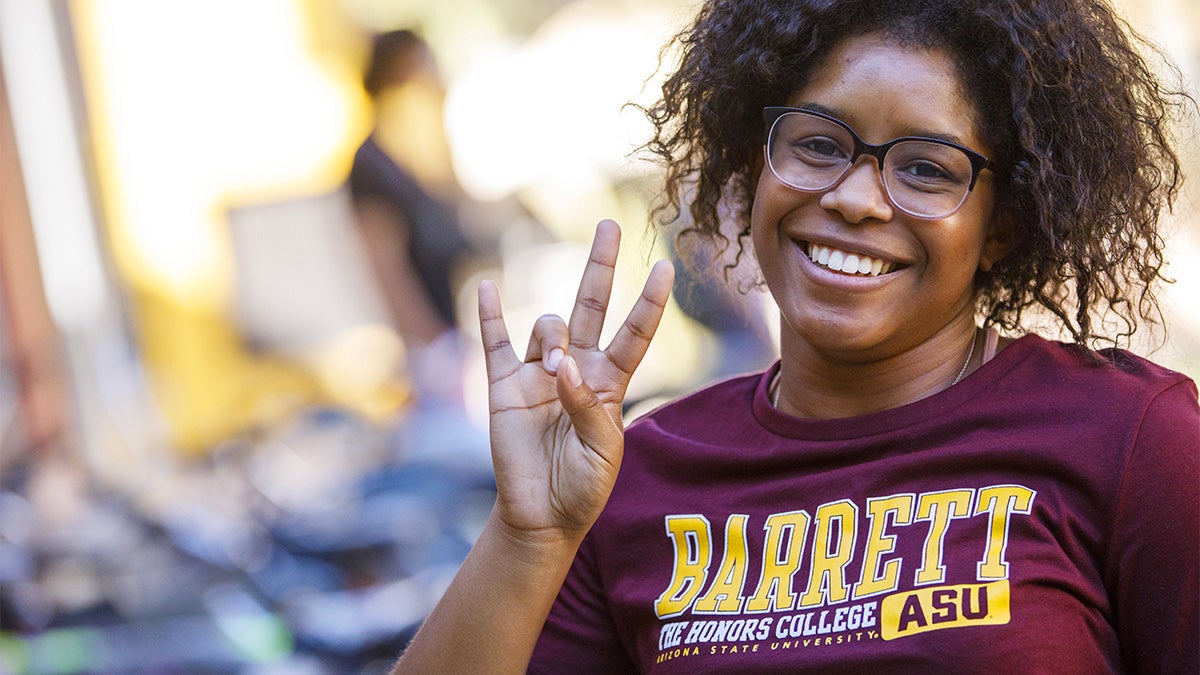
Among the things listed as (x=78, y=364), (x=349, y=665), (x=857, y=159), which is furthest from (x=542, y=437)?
(x=78, y=364)

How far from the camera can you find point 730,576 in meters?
1.75

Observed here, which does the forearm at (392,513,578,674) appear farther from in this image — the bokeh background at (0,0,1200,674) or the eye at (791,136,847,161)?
the bokeh background at (0,0,1200,674)

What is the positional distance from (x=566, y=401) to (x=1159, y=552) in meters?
0.74

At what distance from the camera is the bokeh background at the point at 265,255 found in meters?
4.69

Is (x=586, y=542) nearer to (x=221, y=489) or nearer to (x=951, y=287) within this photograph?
(x=951, y=287)

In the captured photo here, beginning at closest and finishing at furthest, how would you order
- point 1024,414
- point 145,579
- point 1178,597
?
point 1178,597 → point 1024,414 → point 145,579

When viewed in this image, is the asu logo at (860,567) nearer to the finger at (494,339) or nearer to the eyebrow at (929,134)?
the finger at (494,339)

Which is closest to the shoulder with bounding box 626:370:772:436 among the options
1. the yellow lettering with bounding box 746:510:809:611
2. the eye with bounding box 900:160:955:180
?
the yellow lettering with bounding box 746:510:809:611

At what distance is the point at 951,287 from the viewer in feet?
5.76

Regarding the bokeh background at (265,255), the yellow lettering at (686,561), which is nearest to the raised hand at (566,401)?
the yellow lettering at (686,561)

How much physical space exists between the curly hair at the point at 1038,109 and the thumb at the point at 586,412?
1.82 feet

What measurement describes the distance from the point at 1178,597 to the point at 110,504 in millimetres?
4088

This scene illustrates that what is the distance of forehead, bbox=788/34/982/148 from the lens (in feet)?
5.55

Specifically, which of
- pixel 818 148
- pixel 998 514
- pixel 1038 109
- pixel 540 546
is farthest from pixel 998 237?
pixel 540 546
